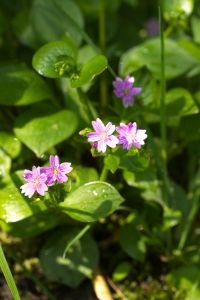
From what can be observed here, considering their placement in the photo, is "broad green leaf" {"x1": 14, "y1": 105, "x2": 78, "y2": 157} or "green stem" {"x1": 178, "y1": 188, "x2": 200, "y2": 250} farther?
"green stem" {"x1": 178, "y1": 188, "x2": 200, "y2": 250}

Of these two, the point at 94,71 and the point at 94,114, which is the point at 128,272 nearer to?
the point at 94,114

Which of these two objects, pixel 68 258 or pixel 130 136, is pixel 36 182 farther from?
pixel 68 258

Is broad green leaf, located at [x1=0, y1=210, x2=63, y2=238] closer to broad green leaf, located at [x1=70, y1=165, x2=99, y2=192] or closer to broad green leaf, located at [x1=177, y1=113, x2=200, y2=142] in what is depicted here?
broad green leaf, located at [x1=70, y1=165, x2=99, y2=192]

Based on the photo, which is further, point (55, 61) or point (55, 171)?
point (55, 61)

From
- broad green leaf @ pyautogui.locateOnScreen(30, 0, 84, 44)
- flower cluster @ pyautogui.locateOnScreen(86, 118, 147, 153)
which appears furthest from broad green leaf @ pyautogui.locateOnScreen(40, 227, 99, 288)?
broad green leaf @ pyautogui.locateOnScreen(30, 0, 84, 44)

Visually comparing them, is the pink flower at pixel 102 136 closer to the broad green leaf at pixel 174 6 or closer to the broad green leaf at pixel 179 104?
the broad green leaf at pixel 179 104

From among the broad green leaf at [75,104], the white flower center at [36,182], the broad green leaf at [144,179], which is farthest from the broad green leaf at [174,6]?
the white flower center at [36,182]

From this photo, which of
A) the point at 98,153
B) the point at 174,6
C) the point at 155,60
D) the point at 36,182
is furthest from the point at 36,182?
the point at 174,6
